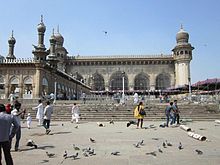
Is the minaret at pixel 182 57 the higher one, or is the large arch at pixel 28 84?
the minaret at pixel 182 57

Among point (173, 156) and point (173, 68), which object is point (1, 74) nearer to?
point (173, 156)

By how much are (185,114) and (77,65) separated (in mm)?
38534

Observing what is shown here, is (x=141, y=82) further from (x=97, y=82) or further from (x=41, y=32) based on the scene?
(x=41, y=32)

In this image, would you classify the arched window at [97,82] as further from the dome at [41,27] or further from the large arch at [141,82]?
the dome at [41,27]

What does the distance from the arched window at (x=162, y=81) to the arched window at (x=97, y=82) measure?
463 inches

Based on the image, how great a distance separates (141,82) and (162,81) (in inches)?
174

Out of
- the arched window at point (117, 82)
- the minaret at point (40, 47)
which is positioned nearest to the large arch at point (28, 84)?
the minaret at point (40, 47)

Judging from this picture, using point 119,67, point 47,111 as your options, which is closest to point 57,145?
point 47,111

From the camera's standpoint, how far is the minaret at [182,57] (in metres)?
47.7

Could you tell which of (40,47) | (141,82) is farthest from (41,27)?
(141,82)

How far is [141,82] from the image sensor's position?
2067 inches

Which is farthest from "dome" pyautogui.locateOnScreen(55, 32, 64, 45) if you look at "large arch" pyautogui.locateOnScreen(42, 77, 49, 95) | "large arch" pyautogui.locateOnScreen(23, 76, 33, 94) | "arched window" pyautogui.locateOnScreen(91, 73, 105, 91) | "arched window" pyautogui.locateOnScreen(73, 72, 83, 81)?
"large arch" pyautogui.locateOnScreen(23, 76, 33, 94)

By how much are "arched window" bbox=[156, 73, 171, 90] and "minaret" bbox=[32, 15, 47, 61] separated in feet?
102

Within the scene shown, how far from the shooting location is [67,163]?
4484 millimetres
